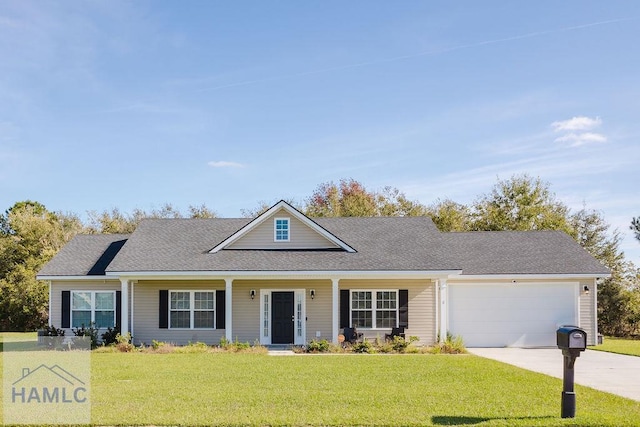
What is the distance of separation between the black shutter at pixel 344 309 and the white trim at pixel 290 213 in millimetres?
1692

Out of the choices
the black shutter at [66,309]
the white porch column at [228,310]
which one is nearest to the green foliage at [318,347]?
the white porch column at [228,310]

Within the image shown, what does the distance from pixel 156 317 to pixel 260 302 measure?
383 centimetres

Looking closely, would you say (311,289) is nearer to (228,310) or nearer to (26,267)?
(228,310)

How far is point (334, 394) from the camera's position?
12.0 metres

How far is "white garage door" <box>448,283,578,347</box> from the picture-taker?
23875 mm

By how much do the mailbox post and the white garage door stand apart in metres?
13.8

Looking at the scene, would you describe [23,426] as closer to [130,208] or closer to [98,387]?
[98,387]

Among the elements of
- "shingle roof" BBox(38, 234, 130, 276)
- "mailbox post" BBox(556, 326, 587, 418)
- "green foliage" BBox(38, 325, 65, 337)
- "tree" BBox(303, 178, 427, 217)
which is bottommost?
"green foliage" BBox(38, 325, 65, 337)

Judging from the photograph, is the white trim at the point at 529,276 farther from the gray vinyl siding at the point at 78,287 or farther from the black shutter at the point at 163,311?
the gray vinyl siding at the point at 78,287

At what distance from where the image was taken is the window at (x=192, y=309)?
76.4ft

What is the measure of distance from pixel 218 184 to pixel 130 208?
38.6 ft

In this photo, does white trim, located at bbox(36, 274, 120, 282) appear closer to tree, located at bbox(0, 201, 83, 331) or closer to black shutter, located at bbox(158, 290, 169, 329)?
black shutter, located at bbox(158, 290, 169, 329)

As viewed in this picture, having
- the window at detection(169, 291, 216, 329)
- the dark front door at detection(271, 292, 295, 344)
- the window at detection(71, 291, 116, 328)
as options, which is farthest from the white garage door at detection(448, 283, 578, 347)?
the window at detection(71, 291, 116, 328)

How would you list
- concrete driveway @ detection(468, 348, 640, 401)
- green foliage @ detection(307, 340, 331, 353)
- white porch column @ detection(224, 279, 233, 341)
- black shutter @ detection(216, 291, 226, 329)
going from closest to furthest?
1. concrete driveway @ detection(468, 348, 640, 401)
2. green foliage @ detection(307, 340, 331, 353)
3. white porch column @ detection(224, 279, 233, 341)
4. black shutter @ detection(216, 291, 226, 329)
